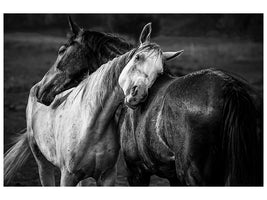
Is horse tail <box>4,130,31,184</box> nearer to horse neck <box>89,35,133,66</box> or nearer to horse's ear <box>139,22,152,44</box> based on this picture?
horse neck <box>89,35,133,66</box>

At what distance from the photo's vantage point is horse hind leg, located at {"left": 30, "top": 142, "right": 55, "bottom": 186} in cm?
406

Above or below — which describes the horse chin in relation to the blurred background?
below

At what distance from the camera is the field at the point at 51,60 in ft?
16.8

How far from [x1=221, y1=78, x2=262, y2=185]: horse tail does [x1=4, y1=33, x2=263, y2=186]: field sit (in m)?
2.60

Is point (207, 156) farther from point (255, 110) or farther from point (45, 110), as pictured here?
point (45, 110)

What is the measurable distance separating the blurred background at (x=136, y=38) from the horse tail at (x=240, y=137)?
90.0 inches

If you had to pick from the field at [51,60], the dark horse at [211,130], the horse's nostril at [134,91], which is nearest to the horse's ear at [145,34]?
the horse's nostril at [134,91]

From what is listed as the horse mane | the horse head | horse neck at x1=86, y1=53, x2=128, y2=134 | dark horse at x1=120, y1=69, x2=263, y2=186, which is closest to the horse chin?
the horse mane

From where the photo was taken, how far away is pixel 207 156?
254cm

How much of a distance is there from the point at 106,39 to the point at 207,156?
4.91 feet

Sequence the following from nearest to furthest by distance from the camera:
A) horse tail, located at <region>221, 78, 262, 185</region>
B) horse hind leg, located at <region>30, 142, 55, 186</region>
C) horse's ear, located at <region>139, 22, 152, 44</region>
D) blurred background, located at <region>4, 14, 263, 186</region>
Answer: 1. horse tail, located at <region>221, 78, 262, 185</region>
2. horse's ear, located at <region>139, 22, 152, 44</region>
3. horse hind leg, located at <region>30, 142, 55, 186</region>
4. blurred background, located at <region>4, 14, 263, 186</region>

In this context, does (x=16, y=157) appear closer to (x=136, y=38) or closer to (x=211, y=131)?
(x=136, y=38)

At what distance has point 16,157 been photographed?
422 centimetres

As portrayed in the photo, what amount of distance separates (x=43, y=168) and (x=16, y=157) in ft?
1.06
